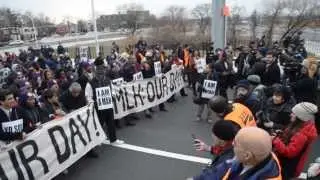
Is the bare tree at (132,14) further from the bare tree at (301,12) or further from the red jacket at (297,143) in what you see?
the red jacket at (297,143)

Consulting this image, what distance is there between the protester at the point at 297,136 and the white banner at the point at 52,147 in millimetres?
3585

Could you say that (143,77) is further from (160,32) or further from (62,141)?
(160,32)

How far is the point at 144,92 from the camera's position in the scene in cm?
1024

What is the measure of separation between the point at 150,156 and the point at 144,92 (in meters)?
3.19

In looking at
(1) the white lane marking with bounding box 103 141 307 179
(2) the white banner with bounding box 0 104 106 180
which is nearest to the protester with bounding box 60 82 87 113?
(2) the white banner with bounding box 0 104 106 180

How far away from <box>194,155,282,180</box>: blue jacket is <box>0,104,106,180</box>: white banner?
10.9 ft

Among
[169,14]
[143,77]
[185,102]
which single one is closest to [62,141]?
[143,77]

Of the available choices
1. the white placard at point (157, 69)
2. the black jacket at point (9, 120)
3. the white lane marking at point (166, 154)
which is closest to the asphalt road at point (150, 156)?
the white lane marking at point (166, 154)

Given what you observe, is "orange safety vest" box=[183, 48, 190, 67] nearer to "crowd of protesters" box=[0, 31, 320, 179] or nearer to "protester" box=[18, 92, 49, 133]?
"crowd of protesters" box=[0, 31, 320, 179]

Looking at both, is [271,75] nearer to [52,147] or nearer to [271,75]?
[271,75]

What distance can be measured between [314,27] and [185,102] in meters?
23.6

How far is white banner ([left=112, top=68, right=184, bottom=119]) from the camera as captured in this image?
9.17m

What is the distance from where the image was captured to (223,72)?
1027cm

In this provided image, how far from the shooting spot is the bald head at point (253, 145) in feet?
8.11
